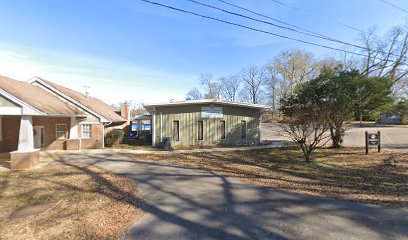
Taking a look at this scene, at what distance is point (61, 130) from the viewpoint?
15523 millimetres

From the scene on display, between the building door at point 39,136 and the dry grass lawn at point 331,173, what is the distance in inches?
410

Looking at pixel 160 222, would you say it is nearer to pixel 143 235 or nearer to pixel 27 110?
pixel 143 235

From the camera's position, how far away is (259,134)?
19.0m

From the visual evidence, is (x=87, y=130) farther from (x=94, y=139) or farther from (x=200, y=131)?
(x=200, y=131)

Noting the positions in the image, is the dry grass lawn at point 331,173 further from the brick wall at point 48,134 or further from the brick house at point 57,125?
the brick house at point 57,125

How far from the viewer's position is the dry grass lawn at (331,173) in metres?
6.47

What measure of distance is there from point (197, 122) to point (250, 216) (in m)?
13.0

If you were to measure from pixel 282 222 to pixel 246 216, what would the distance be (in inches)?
29.2

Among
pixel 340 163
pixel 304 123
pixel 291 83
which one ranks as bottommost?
pixel 340 163

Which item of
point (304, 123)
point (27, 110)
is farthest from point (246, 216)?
point (27, 110)

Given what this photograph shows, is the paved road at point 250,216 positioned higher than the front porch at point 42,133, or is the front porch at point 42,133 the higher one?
the front porch at point 42,133

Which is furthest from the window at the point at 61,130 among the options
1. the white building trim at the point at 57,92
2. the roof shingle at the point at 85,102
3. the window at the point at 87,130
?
the roof shingle at the point at 85,102

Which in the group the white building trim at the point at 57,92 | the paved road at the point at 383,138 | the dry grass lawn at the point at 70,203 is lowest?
the dry grass lawn at the point at 70,203

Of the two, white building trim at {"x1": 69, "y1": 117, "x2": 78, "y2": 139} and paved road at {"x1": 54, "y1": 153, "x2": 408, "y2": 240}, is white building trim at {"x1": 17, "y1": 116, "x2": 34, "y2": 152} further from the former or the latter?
paved road at {"x1": 54, "y1": 153, "x2": 408, "y2": 240}
